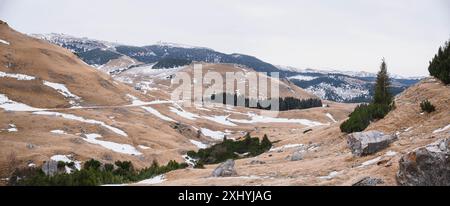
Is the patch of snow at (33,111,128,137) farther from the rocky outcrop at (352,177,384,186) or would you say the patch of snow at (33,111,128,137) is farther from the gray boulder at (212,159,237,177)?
the rocky outcrop at (352,177,384,186)

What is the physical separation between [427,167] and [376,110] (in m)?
30.1

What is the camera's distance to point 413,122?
36750 millimetres

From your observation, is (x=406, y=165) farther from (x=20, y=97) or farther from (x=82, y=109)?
(x=20, y=97)

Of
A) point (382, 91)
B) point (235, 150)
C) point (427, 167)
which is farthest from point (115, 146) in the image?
point (427, 167)

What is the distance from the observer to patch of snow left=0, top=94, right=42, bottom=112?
10794 cm

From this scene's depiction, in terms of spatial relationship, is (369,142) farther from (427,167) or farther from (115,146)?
(115,146)

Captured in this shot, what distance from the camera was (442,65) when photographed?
4788cm

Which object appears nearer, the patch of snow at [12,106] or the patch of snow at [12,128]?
the patch of snow at [12,128]

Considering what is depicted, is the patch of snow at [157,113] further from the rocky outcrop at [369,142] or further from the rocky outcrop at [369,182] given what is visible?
the rocky outcrop at [369,182]

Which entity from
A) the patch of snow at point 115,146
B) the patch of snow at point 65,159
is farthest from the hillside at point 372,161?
the patch of snow at point 115,146

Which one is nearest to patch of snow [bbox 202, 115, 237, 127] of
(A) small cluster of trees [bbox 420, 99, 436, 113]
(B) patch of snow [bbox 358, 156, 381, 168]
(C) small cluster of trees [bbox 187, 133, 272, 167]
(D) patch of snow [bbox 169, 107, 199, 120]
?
(D) patch of snow [bbox 169, 107, 199, 120]

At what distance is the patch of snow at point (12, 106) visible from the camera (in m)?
108

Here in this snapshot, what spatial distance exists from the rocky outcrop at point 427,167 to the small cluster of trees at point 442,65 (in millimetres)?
28807
